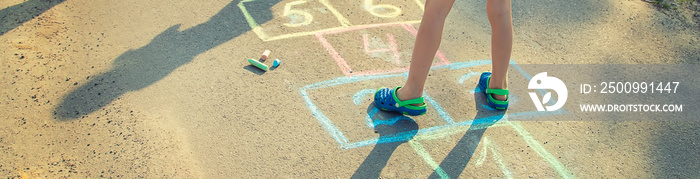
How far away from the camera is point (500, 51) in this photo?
308 cm

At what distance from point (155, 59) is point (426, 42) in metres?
1.99

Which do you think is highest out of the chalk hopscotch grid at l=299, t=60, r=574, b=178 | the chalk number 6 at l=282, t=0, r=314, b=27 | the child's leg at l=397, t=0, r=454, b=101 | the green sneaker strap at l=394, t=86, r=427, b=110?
the child's leg at l=397, t=0, r=454, b=101

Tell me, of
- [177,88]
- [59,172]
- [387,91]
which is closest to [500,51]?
[387,91]

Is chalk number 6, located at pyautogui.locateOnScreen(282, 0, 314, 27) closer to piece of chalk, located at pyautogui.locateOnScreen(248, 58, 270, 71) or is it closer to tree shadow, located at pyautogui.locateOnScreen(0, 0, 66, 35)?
piece of chalk, located at pyautogui.locateOnScreen(248, 58, 270, 71)

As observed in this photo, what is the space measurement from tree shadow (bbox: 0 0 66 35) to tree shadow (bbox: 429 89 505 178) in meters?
3.45

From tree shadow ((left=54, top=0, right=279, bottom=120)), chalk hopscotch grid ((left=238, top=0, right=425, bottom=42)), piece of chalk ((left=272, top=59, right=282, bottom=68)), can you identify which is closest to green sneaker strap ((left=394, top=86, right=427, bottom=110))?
piece of chalk ((left=272, top=59, right=282, bottom=68))

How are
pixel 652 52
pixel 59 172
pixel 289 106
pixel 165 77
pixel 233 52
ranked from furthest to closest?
pixel 652 52 < pixel 233 52 < pixel 165 77 < pixel 289 106 < pixel 59 172

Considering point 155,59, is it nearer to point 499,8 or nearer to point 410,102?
point 410,102

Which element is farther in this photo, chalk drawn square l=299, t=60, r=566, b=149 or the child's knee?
chalk drawn square l=299, t=60, r=566, b=149

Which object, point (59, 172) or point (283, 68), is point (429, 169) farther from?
point (59, 172)

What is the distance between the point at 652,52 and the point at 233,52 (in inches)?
128

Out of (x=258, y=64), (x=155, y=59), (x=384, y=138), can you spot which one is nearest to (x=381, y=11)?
(x=258, y=64)

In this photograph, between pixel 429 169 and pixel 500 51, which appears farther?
pixel 500 51

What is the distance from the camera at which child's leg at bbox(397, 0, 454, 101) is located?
2832 millimetres
